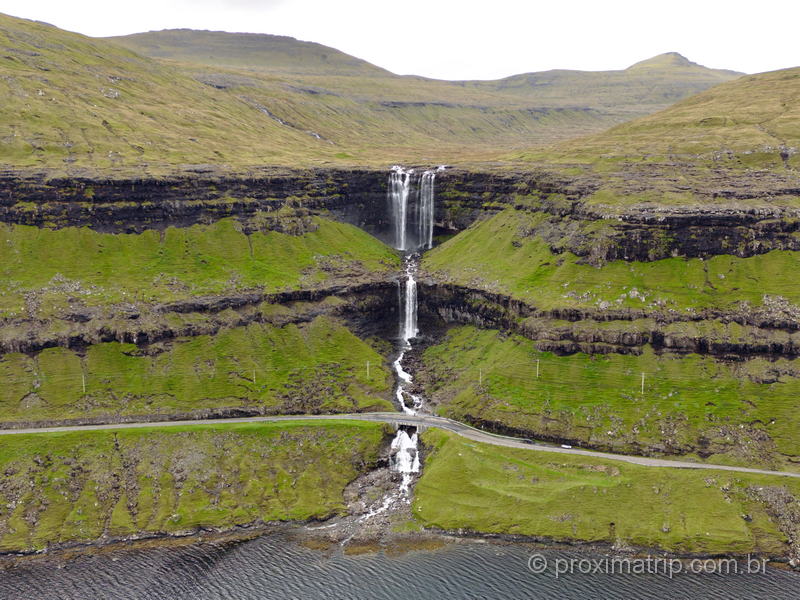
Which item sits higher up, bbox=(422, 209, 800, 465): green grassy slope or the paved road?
bbox=(422, 209, 800, 465): green grassy slope

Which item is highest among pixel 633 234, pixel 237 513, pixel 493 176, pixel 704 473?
pixel 493 176

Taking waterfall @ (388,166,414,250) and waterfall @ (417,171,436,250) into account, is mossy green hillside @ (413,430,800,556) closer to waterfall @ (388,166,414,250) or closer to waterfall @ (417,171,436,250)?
waterfall @ (417,171,436,250)

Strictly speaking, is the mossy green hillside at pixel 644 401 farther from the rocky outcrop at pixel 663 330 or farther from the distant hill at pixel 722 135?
the distant hill at pixel 722 135

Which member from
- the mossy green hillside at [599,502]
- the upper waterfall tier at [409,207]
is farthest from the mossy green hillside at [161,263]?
the mossy green hillside at [599,502]

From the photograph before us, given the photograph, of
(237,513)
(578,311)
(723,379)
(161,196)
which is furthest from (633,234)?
(161,196)

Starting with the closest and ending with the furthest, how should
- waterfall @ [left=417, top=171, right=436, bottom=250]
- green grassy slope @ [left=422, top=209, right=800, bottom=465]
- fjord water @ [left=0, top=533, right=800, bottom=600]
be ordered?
fjord water @ [left=0, top=533, right=800, bottom=600], green grassy slope @ [left=422, top=209, right=800, bottom=465], waterfall @ [left=417, top=171, right=436, bottom=250]

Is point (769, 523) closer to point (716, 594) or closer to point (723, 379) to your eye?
point (716, 594)

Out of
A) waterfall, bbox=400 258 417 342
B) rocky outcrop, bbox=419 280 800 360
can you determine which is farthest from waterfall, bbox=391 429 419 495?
waterfall, bbox=400 258 417 342
